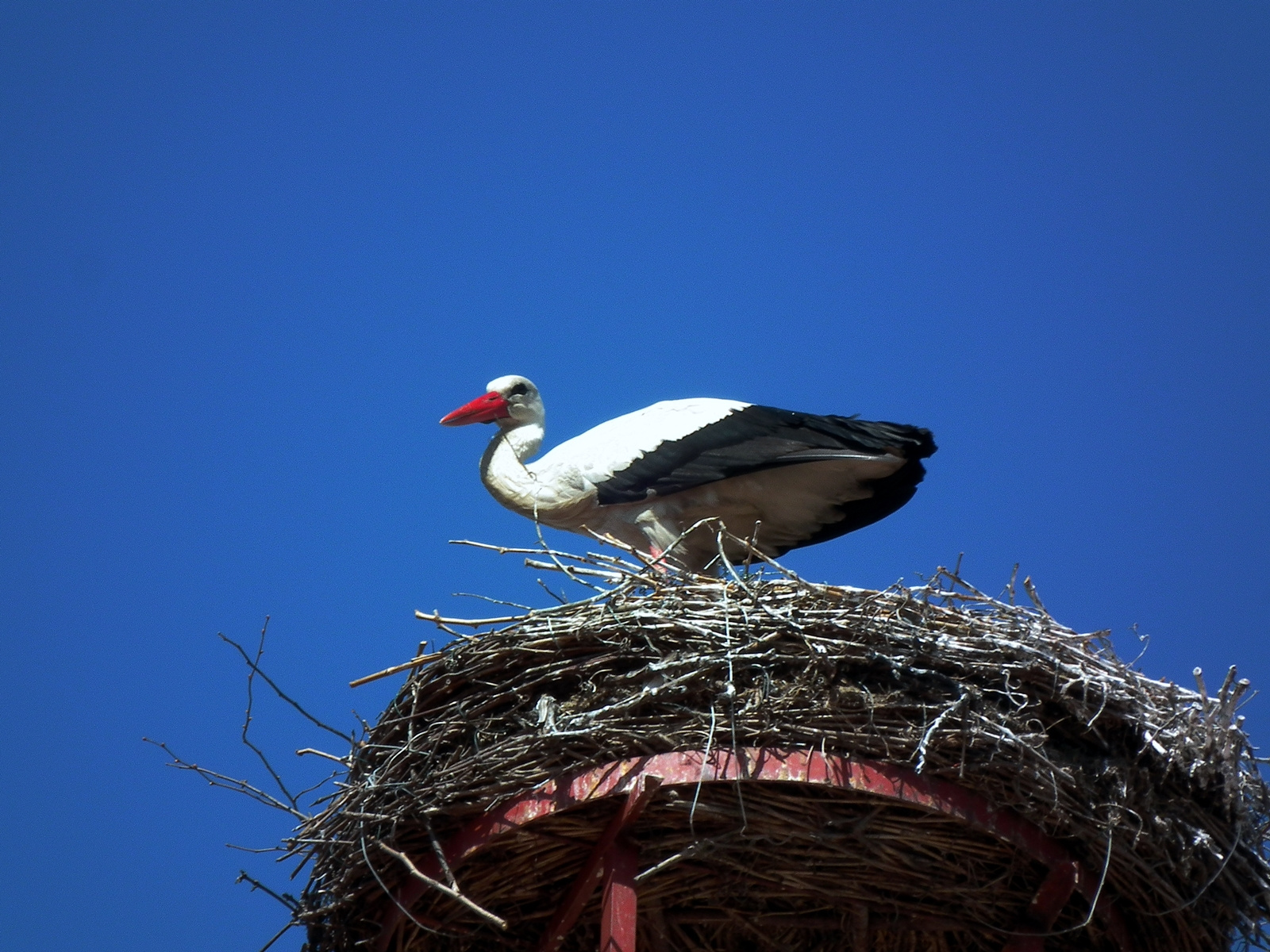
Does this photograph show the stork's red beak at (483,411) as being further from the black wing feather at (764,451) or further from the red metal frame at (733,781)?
the red metal frame at (733,781)

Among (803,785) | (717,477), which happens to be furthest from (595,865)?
(717,477)

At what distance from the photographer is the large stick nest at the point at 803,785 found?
4473 mm

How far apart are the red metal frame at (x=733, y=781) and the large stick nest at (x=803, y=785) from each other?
0.14ft

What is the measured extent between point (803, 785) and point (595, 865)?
68 cm

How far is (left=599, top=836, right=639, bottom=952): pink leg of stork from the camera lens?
422 centimetres

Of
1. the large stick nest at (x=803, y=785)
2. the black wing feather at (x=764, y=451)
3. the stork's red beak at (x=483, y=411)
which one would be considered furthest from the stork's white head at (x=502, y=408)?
the large stick nest at (x=803, y=785)

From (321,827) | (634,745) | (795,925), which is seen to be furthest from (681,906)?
(321,827)

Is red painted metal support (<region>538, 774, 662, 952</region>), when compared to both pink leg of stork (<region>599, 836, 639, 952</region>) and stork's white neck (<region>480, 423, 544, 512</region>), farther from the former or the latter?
stork's white neck (<region>480, 423, 544, 512</region>)

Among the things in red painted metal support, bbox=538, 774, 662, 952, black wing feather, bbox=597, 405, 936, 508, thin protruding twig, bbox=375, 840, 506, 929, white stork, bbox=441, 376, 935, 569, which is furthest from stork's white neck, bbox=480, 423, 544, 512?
thin protruding twig, bbox=375, 840, 506, 929

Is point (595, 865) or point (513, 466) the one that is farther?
point (513, 466)

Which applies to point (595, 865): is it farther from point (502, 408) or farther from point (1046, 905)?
point (502, 408)

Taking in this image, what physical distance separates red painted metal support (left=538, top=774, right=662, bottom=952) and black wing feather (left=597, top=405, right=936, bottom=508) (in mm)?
2147

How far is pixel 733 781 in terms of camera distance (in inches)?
172

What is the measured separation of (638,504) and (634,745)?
92.1 inches
